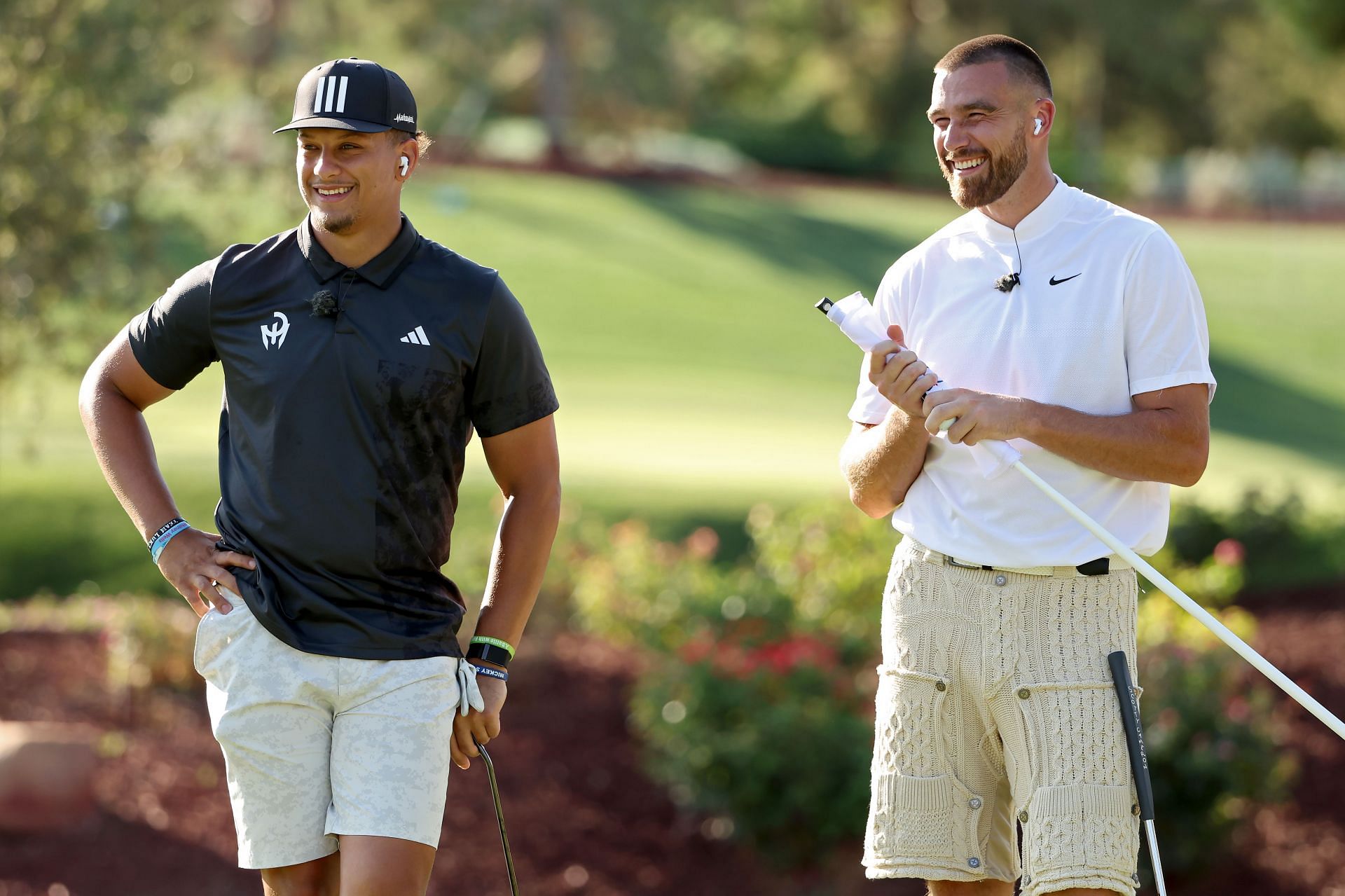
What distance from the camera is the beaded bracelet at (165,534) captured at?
370 centimetres

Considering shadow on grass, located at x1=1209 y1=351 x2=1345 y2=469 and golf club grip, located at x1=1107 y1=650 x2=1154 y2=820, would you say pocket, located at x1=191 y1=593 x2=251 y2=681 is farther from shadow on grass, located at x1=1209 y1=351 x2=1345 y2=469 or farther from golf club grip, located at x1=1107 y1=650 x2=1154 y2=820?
shadow on grass, located at x1=1209 y1=351 x2=1345 y2=469

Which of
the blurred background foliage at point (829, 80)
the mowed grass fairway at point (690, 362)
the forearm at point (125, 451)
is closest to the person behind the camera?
the forearm at point (125, 451)

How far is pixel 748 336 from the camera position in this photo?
86.5 feet

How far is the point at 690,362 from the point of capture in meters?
24.4

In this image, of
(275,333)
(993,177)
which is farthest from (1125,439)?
(275,333)

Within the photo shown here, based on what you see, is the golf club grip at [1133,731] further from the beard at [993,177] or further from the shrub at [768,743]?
the shrub at [768,743]

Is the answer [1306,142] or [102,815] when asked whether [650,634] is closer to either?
[102,815]

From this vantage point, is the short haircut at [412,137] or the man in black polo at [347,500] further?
the short haircut at [412,137]

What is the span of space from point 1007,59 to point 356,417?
5.50 ft

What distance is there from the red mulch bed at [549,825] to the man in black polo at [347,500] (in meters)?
3.43

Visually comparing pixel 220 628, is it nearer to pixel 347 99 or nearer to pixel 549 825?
pixel 347 99

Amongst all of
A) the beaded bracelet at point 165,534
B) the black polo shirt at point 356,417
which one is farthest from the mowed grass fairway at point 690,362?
the black polo shirt at point 356,417

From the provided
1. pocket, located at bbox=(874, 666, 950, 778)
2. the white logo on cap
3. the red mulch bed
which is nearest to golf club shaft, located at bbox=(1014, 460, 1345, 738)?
pocket, located at bbox=(874, 666, 950, 778)

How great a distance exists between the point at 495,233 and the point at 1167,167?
24166mm
